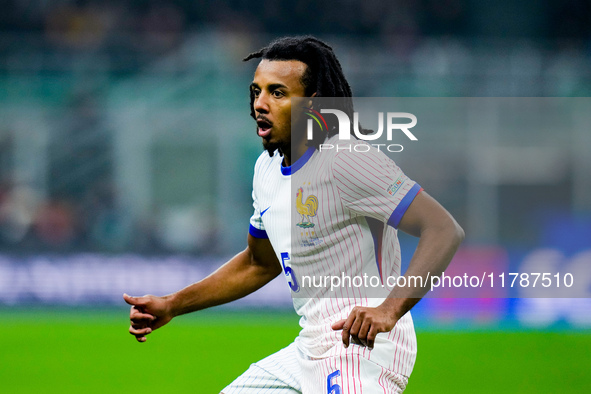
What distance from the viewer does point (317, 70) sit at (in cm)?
344

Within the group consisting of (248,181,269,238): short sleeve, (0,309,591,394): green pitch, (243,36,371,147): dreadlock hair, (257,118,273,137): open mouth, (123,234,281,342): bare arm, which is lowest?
(0,309,591,394): green pitch

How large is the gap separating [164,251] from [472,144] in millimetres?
5875

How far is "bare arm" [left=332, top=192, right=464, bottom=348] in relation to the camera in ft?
8.79

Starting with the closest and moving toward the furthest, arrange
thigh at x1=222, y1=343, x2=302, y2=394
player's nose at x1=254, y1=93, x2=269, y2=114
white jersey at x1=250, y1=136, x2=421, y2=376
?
white jersey at x1=250, y1=136, x2=421, y2=376
player's nose at x1=254, y1=93, x2=269, y2=114
thigh at x1=222, y1=343, x2=302, y2=394

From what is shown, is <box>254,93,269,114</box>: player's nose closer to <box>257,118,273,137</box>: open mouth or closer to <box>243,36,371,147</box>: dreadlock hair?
<box>257,118,273,137</box>: open mouth

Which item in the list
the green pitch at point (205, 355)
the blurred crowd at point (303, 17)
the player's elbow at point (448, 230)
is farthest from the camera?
the blurred crowd at point (303, 17)

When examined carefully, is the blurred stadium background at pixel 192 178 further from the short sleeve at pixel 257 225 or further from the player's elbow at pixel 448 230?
the player's elbow at pixel 448 230

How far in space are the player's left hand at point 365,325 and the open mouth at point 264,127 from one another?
1.01 m

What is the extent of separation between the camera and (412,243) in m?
13.1

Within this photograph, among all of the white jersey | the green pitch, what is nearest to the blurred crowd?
the green pitch

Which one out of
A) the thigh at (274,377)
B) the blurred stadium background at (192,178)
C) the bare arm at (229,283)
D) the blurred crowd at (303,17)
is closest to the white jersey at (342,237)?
the thigh at (274,377)

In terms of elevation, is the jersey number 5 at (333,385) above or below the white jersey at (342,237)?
below

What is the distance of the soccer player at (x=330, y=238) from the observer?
2863 millimetres

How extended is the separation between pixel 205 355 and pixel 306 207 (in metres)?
6.47
